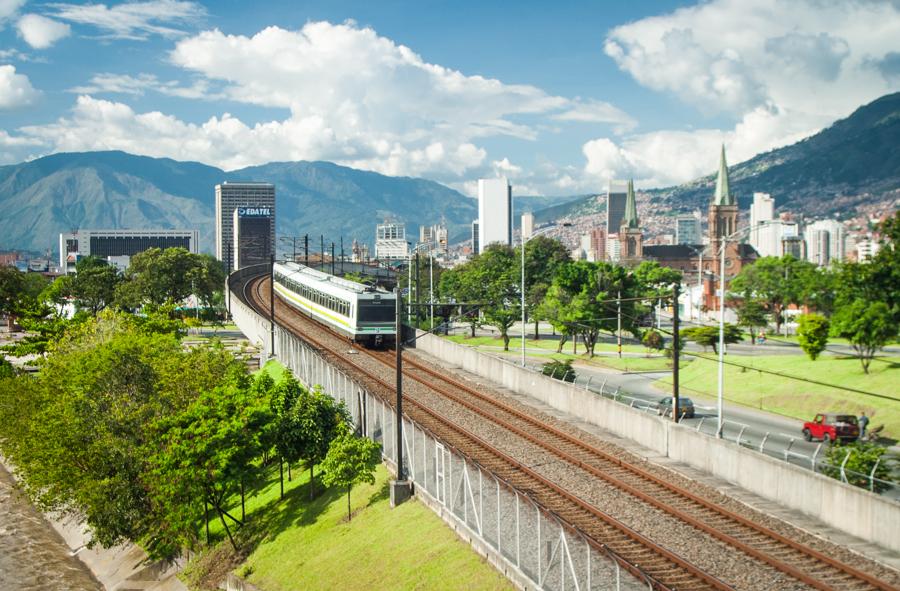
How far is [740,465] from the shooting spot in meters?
24.9

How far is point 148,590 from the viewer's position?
3325cm

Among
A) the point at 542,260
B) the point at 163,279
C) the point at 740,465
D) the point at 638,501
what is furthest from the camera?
the point at 163,279

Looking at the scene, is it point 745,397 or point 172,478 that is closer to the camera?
point 172,478

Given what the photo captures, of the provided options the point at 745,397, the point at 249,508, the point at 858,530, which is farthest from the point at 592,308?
the point at 858,530

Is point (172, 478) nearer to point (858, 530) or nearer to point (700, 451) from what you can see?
point (700, 451)

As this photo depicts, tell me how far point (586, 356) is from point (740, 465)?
43029mm

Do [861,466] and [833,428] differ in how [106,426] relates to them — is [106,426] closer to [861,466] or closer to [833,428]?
[861,466]

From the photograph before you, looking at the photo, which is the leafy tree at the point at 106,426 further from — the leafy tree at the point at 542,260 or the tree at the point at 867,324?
the leafy tree at the point at 542,260

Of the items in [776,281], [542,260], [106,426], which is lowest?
[106,426]

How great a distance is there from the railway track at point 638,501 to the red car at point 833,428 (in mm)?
11685

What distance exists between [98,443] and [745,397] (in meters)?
32.4

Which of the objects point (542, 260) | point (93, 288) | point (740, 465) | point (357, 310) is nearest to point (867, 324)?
point (740, 465)

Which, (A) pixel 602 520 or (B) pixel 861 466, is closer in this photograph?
(A) pixel 602 520

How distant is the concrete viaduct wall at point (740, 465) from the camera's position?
20.3 m
